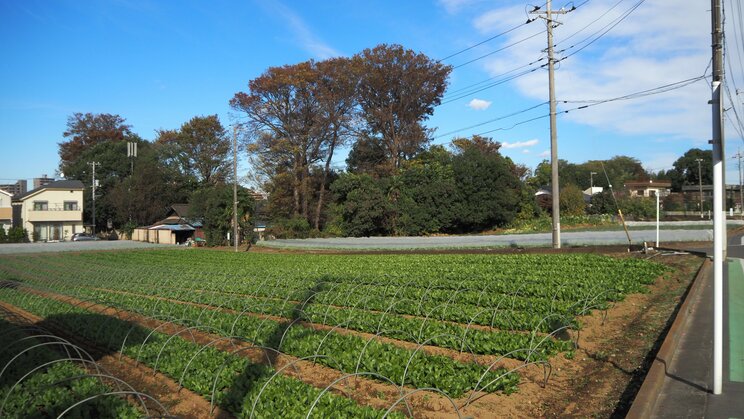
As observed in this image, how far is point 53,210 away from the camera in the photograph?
63.8 meters

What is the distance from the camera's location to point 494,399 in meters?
6.71

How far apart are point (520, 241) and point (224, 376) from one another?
25510 mm

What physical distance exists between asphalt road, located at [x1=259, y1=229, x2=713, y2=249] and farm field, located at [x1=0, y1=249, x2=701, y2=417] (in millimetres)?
8923

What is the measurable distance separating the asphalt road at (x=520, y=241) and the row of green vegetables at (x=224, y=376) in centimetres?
2243

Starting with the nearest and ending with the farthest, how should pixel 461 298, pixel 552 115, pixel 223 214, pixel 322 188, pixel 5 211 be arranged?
pixel 461 298 → pixel 552 115 → pixel 223 214 → pixel 322 188 → pixel 5 211

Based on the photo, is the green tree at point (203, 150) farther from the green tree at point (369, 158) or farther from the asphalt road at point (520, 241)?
the asphalt road at point (520, 241)

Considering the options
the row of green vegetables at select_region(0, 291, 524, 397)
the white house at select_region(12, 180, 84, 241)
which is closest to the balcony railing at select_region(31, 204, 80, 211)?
the white house at select_region(12, 180, 84, 241)

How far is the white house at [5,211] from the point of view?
6338cm

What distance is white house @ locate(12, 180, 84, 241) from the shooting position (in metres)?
63.0

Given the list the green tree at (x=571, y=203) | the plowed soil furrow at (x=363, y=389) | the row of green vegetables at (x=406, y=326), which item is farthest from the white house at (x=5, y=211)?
the plowed soil furrow at (x=363, y=389)

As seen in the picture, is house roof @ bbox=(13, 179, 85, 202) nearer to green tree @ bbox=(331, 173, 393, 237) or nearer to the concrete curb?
green tree @ bbox=(331, 173, 393, 237)

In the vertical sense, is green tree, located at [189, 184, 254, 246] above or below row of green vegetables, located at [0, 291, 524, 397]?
above

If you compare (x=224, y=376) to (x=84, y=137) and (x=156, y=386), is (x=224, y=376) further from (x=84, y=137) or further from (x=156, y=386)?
(x=84, y=137)

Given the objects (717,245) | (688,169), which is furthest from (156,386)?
(688,169)
